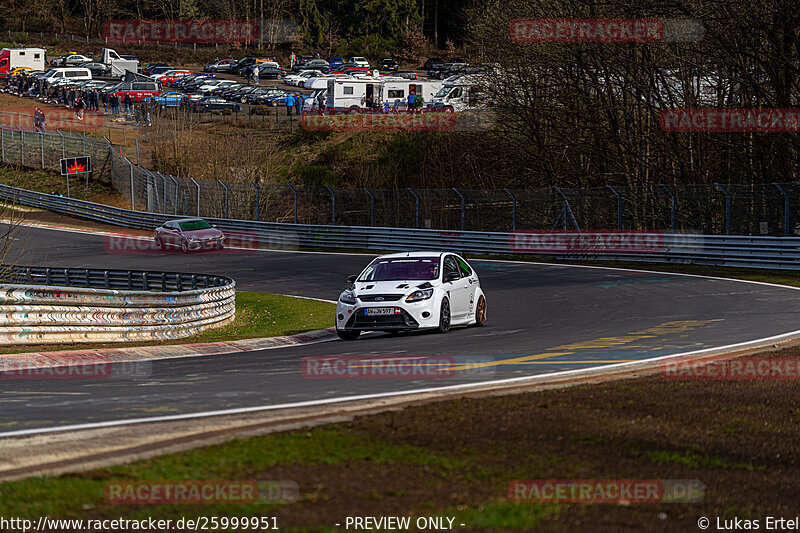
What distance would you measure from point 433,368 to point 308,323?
33.2 feet

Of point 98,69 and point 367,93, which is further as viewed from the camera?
point 98,69

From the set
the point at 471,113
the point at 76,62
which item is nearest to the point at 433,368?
the point at 471,113

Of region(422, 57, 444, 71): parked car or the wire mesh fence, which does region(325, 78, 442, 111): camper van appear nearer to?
the wire mesh fence

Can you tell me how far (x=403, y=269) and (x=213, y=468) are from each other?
11.7 m

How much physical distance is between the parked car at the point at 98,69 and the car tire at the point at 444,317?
78061 mm

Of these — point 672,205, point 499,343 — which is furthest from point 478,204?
point 499,343

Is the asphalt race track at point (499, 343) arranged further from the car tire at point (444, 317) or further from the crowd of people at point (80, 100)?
the crowd of people at point (80, 100)

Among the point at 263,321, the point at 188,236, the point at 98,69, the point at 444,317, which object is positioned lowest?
the point at 263,321

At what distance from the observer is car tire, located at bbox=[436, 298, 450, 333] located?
17.1m

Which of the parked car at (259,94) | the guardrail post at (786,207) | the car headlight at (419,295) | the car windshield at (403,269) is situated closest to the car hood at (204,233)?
the guardrail post at (786,207)

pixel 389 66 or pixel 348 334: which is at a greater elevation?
pixel 389 66

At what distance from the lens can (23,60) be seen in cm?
9038

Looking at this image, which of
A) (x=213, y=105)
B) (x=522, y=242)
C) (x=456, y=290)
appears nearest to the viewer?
(x=456, y=290)

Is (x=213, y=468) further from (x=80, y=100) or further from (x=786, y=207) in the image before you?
(x=80, y=100)
